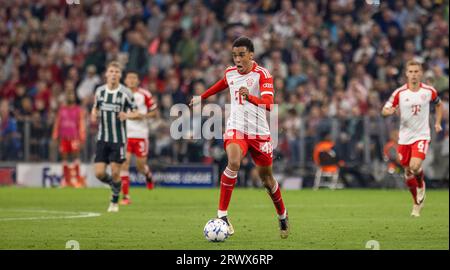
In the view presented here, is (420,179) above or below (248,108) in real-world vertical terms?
below

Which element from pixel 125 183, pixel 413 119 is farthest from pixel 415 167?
pixel 125 183

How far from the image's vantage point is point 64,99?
30.1 meters

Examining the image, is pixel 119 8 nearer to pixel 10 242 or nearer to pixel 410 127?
pixel 410 127

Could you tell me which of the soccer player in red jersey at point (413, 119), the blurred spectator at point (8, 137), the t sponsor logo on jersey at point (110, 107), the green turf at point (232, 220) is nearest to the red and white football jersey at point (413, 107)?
the soccer player in red jersey at point (413, 119)

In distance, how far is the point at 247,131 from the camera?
1318 cm

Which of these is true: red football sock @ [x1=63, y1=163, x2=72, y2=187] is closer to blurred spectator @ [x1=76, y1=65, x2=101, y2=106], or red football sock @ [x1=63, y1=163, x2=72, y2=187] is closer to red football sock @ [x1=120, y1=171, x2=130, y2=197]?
blurred spectator @ [x1=76, y1=65, x2=101, y2=106]

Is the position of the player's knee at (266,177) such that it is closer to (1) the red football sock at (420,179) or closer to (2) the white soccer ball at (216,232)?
(2) the white soccer ball at (216,232)

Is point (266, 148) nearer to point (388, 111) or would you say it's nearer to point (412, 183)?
Result: point (388, 111)

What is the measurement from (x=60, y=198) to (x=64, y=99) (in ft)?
26.2

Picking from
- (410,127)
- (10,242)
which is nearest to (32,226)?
(10,242)

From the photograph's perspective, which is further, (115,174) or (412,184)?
(115,174)

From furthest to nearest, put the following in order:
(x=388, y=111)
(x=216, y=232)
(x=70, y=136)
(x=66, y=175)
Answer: (x=66, y=175), (x=70, y=136), (x=388, y=111), (x=216, y=232)

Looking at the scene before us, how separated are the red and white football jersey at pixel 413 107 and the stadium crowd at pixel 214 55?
647cm

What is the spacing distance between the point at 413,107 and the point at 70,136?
12.6 m
